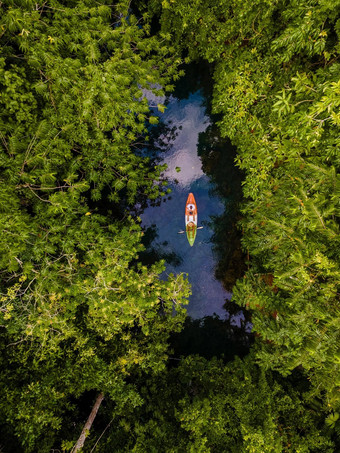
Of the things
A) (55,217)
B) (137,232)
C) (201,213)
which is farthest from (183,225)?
(55,217)

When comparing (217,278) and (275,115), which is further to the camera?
(217,278)

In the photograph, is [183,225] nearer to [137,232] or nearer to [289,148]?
[137,232]

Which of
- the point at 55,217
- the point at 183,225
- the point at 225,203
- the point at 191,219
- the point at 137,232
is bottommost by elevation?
the point at 55,217

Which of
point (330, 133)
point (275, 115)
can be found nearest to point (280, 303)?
point (330, 133)

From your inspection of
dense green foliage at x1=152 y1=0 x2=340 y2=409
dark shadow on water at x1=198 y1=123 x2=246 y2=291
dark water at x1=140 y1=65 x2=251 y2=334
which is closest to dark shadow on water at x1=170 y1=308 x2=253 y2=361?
dark water at x1=140 y1=65 x2=251 y2=334

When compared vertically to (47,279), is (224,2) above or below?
above

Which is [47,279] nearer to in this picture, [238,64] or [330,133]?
[330,133]
